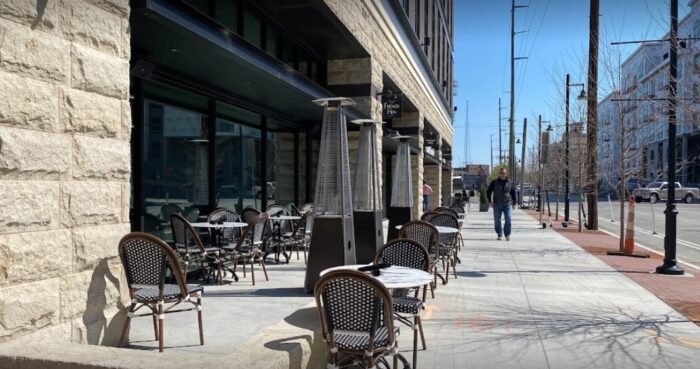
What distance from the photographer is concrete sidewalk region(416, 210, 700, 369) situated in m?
4.85

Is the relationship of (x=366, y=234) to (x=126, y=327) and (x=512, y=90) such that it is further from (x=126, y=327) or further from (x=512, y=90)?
(x=512, y=90)

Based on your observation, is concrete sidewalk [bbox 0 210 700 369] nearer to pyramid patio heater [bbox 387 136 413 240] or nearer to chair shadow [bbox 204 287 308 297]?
chair shadow [bbox 204 287 308 297]

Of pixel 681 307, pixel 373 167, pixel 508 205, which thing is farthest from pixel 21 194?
pixel 508 205

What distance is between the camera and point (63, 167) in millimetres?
3572

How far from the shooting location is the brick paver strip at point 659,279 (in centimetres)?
699

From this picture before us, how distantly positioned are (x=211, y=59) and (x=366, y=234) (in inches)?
142

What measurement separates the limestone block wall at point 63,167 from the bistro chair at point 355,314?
1.60m

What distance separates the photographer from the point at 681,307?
22.4 feet

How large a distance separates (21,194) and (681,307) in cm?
714

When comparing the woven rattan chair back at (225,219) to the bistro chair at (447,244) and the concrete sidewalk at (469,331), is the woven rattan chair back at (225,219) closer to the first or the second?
the concrete sidewalk at (469,331)

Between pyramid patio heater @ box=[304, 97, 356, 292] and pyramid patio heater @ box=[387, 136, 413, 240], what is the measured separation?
410 centimetres

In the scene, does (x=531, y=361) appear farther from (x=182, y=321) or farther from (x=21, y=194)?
(x=21, y=194)

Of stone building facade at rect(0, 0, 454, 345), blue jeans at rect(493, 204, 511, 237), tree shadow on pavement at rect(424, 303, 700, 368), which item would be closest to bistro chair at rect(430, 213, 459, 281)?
tree shadow on pavement at rect(424, 303, 700, 368)

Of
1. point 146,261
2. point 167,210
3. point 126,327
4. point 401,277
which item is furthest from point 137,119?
point 401,277
